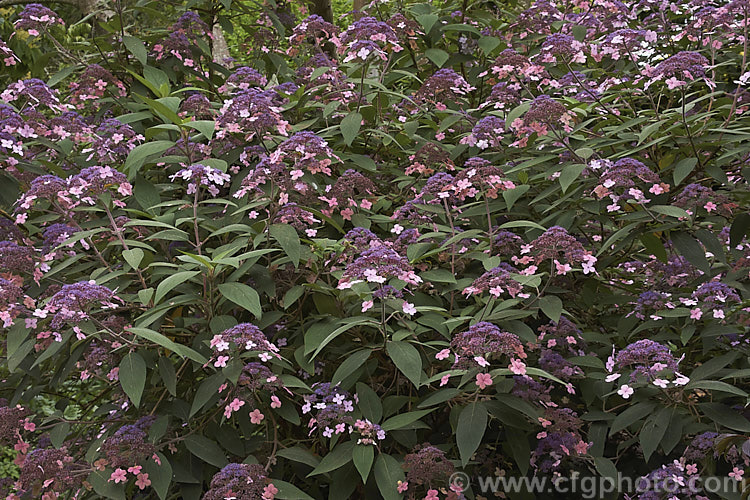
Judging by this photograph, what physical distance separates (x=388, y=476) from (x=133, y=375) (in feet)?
2.60

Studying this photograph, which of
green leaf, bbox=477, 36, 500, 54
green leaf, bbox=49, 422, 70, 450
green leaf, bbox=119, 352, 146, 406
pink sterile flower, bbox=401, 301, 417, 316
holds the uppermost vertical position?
green leaf, bbox=477, 36, 500, 54

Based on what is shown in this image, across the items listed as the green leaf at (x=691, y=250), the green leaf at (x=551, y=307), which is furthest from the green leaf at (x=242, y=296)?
the green leaf at (x=691, y=250)

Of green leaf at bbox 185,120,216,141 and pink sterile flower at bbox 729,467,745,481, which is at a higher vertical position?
green leaf at bbox 185,120,216,141

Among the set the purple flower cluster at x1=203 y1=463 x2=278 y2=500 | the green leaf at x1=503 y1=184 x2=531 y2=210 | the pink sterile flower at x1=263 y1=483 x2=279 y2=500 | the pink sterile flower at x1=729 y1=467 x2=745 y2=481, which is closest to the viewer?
the purple flower cluster at x1=203 y1=463 x2=278 y2=500

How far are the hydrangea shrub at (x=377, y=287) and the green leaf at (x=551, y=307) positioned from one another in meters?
0.01

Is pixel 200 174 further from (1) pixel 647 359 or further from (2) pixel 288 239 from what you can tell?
(1) pixel 647 359

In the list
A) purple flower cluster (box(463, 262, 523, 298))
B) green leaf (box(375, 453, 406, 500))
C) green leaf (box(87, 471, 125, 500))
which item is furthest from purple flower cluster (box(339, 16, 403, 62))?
green leaf (box(87, 471, 125, 500))

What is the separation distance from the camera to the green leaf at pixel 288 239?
7.43 feet

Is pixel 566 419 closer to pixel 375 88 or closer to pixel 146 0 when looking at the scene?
pixel 375 88

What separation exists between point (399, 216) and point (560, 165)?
603 millimetres

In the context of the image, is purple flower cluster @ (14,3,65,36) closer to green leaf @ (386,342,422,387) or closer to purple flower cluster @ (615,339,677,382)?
green leaf @ (386,342,422,387)

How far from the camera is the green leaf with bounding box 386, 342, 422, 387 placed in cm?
205

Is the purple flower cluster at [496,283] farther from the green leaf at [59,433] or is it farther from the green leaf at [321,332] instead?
the green leaf at [59,433]

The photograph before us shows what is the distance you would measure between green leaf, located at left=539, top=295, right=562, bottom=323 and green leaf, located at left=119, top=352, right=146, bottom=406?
121 centimetres
